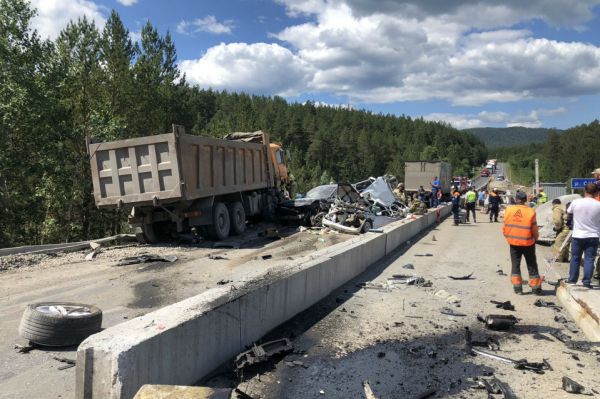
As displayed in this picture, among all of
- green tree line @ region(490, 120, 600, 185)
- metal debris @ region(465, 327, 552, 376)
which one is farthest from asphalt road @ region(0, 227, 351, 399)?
green tree line @ region(490, 120, 600, 185)

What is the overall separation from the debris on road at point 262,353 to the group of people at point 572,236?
4.62 m

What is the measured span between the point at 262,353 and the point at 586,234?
18.5 ft

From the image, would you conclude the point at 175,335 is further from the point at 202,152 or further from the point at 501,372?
the point at 202,152

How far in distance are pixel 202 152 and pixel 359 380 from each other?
853 cm

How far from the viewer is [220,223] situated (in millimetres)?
12711

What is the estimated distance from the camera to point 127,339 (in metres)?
3.39

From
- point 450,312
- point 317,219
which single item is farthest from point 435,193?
point 450,312

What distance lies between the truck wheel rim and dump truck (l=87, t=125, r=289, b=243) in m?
5.68

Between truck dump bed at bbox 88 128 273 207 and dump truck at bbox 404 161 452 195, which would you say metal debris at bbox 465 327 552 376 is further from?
dump truck at bbox 404 161 452 195

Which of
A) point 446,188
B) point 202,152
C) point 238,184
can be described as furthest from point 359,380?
point 446,188

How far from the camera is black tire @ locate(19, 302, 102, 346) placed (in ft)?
15.5

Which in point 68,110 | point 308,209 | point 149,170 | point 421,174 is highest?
point 68,110

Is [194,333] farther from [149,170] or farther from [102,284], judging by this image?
[149,170]

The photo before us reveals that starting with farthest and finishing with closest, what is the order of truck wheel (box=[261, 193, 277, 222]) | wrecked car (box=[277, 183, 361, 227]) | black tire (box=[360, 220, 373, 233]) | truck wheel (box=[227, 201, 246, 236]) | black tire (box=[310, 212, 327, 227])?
truck wheel (box=[261, 193, 277, 222])
wrecked car (box=[277, 183, 361, 227])
black tire (box=[310, 212, 327, 227])
black tire (box=[360, 220, 373, 233])
truck wheel (box=[227, 201, 246, 236])
